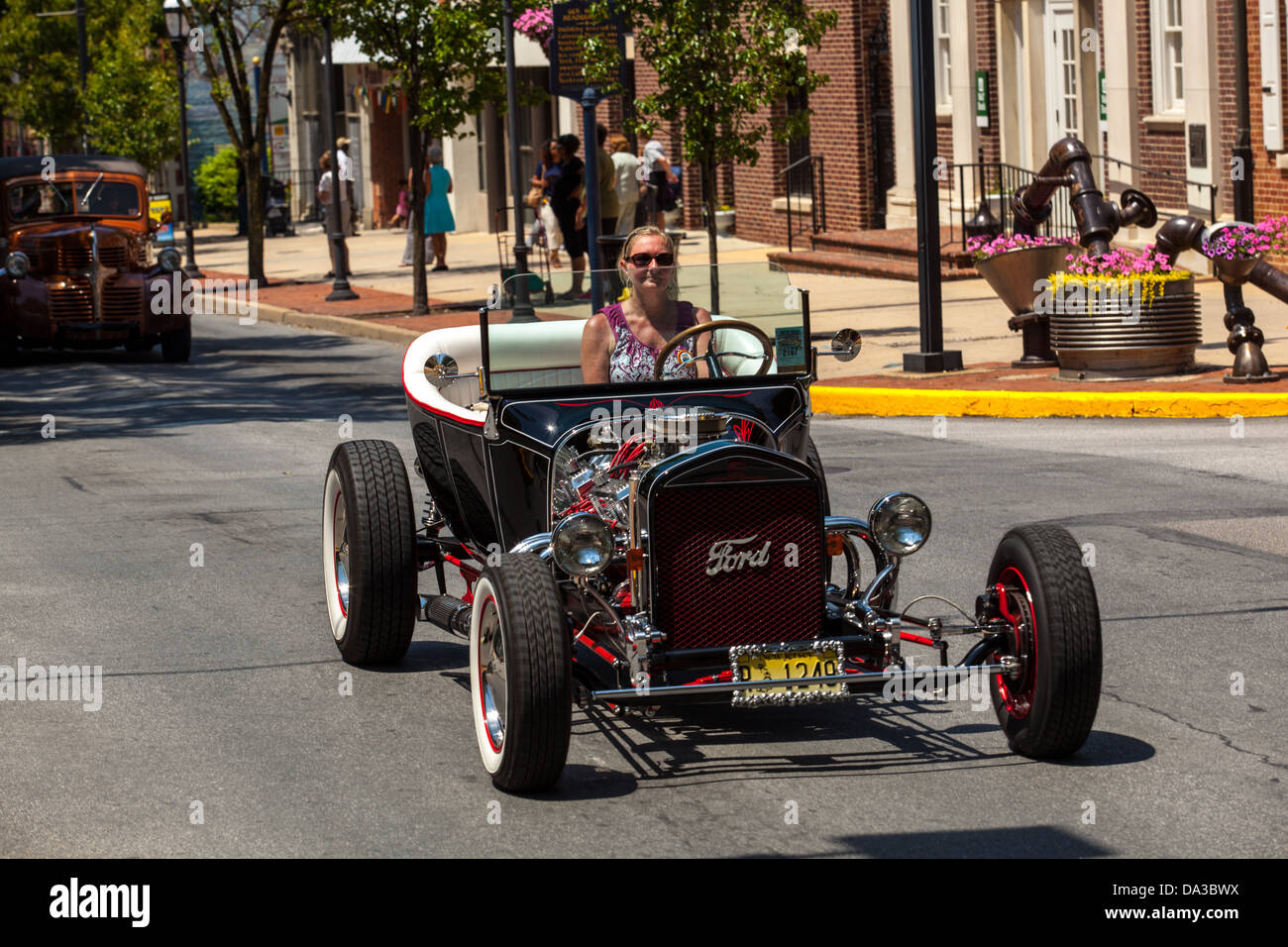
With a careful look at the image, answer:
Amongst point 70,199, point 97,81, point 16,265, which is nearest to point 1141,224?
point 16,265

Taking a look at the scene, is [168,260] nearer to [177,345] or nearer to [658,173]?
[177,345]

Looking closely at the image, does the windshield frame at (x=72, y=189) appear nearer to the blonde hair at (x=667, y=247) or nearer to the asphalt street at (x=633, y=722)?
the asphalt street at (x=633, y=722)

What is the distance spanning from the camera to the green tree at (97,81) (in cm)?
4119

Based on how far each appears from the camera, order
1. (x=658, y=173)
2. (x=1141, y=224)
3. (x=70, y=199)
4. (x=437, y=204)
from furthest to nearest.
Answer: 1. (x=437, y=204)
2. (x=658, y=173)
3. (x=70, y=199)
4. (x=1141, y=224)

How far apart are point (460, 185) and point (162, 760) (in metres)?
36.3

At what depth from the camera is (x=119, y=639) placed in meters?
7.98

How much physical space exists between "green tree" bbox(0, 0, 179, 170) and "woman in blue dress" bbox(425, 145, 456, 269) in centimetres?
1267

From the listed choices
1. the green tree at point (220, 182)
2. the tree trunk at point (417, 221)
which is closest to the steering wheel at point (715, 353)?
the tree trunk at point (417, 221)

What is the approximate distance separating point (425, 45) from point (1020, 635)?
19354 millimetres

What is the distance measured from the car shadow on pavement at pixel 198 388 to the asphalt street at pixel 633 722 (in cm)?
353

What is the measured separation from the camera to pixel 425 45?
945 inches

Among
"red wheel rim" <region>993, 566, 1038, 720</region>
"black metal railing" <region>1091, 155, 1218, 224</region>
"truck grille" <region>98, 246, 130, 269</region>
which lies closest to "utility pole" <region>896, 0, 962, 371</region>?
"black metal railing" <region>1091, 155, 1218, 224</region>

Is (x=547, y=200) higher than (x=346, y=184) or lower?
lower
